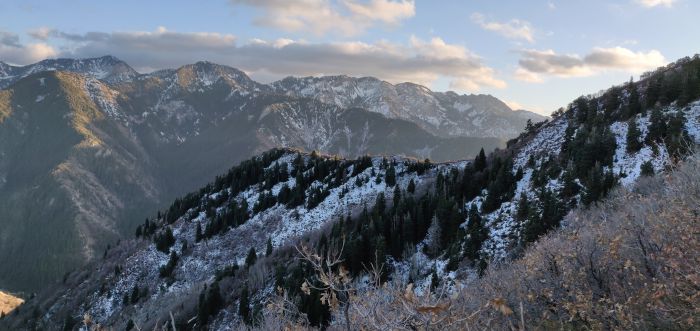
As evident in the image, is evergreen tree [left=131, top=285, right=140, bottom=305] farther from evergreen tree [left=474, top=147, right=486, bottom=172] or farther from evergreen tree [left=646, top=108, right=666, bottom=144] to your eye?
evergreen tree [left=646, top=108, right=666, bottom=144]

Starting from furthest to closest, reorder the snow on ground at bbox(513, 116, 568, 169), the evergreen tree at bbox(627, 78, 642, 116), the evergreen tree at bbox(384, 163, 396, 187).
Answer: the evergreen tree at bbox(384, 163, 396, 187), the snow on ground at bbox(513, 116, 568, 169), the evergreen tree at bbox(627, 78, 642, 116)

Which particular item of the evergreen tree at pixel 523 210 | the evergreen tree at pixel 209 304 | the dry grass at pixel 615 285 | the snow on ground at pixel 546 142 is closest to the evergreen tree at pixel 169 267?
the evergreen tree at pixel 209 304

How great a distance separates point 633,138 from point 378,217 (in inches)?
1432

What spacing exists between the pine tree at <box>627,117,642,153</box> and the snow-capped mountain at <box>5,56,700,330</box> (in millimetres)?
142

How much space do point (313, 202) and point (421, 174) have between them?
2439 centimetres

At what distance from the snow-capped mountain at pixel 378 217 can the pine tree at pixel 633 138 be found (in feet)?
0.47

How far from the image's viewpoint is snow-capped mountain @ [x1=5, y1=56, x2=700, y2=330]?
4894 cm

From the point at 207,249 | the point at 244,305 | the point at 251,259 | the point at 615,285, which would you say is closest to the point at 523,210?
the point at 615,285

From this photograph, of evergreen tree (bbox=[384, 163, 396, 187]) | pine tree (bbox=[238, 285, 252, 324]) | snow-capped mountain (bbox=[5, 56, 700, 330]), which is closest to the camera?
snow-capped mountain (bbox=[5, 56, 700, 330])

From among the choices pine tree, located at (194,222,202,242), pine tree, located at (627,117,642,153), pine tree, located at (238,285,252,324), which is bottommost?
pine tree, located at (194,222,202,242)

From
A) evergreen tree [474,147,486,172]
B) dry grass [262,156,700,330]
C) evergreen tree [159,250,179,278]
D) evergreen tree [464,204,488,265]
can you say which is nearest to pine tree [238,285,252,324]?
evergreen tree [464,204,488,265]

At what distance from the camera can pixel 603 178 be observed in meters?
46.9

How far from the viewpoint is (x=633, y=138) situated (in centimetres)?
5166

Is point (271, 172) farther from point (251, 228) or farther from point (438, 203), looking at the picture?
point (438, 203)
